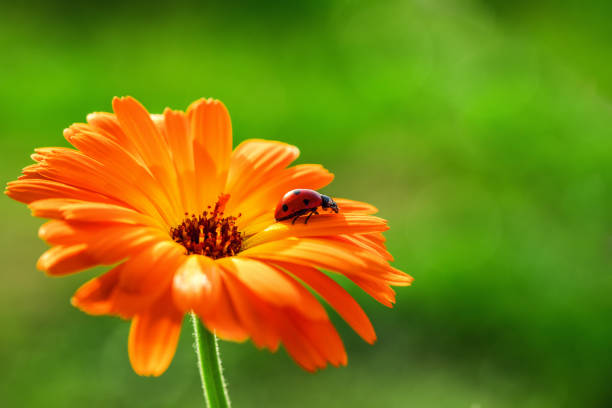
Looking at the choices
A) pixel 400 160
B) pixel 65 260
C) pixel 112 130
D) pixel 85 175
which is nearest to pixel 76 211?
pixel 65 260

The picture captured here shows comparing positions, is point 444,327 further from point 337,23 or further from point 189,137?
point 337,23

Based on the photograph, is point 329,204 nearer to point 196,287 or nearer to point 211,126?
point 211,126

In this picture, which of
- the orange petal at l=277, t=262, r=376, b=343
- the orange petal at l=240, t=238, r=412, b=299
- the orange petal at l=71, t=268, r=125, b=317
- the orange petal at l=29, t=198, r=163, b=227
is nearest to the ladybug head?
the orange petal at l=240, t=238, r=412, b=299

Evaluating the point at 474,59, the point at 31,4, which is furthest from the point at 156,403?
the point at 31,4

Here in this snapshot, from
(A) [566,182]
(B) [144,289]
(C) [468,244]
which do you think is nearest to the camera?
(B) [144,289]

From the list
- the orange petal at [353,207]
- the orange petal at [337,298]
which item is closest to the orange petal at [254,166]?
the orange petal at [353,207]

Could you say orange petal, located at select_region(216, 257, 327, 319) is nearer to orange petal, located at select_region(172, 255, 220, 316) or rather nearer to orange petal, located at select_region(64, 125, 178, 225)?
orange petal, located at select_region(172, 255, 220, 316)
